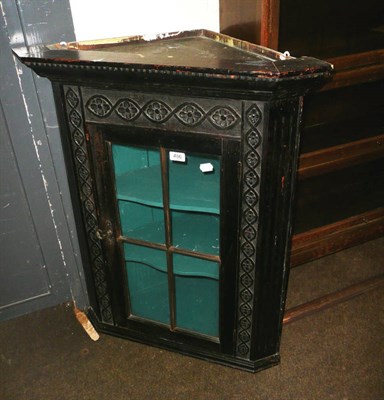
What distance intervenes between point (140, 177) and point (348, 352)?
3.78 feet

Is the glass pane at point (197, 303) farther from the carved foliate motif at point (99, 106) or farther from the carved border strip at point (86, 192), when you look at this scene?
the carved foliate motif at point (99, 106)

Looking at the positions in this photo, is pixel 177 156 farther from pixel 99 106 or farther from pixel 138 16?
pixel 138 16

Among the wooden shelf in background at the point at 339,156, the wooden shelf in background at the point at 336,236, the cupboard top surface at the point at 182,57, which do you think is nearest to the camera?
the cupboard top surface at the point at 182,57

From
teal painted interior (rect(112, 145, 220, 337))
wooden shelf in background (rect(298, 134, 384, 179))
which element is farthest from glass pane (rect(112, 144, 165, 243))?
wooden shelf in background (rect(298, 134, 384, 179))

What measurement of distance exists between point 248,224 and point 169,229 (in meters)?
0.30

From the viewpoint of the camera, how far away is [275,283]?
151 centimetres

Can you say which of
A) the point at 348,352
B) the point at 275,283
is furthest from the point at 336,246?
the point at 275,283

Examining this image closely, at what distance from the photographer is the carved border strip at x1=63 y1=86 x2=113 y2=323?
1369 millimetres

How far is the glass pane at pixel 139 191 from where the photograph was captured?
151 centimetres

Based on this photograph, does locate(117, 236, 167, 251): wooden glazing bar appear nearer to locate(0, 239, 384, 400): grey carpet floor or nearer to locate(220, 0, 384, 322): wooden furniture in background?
locate(0, 239, 384, 400): grey carpet floor

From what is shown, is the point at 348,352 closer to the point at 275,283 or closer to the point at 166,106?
the point at 275,283

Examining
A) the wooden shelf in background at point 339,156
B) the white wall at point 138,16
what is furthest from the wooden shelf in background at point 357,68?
the white wall at point 138,16

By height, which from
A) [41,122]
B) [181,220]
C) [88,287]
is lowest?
[88,287]

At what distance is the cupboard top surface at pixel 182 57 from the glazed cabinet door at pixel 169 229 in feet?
0.71
